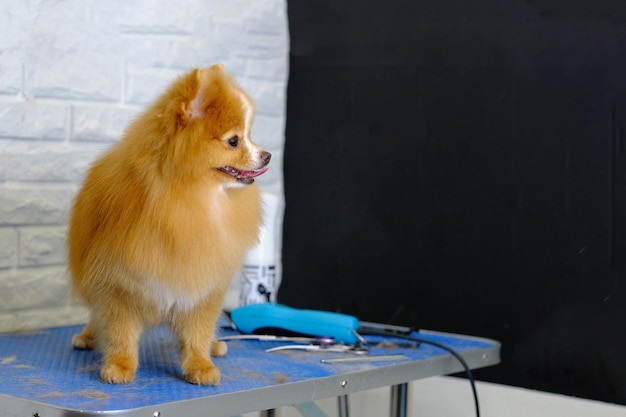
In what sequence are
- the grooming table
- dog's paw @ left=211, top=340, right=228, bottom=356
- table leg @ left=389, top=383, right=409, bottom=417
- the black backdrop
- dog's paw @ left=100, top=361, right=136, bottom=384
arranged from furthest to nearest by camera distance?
the black backdrop
table leg @ left=389, top=383, right=409, bottom=417
dog's paw @ left=211, top=340, right=228, bottom=356
dog's paw @ left=100, top=361, right=136, bottom=384
the grooming table

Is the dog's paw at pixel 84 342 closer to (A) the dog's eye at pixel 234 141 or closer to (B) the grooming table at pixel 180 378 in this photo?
→ (B) the grooming table at pixel 180 378

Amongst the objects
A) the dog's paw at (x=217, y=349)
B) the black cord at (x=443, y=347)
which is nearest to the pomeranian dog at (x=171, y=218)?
the dog's paw at (x=217, y=349)

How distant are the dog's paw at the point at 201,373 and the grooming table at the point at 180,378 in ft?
0.04

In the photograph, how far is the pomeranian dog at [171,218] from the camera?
1310 millimetres

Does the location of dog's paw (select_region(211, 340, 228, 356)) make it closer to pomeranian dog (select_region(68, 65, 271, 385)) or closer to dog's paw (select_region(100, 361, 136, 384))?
pomeranian dog (select_region(68, 65, 271, 385))

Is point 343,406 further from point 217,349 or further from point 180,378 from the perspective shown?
point 180,378

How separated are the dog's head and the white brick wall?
0.68 metres

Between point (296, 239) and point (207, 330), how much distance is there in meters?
1.03

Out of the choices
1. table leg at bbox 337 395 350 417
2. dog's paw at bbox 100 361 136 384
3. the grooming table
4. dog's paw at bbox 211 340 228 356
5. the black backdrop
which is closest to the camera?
the grooming table

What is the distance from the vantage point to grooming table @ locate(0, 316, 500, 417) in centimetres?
117

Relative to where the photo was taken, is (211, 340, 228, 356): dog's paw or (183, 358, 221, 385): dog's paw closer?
(183, 358, 221, 385): dog's paw

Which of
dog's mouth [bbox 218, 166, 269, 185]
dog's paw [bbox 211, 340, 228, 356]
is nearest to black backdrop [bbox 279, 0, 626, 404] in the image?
dog's paw [bbox 211, 340, 228, 356]

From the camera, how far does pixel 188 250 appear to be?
4.35 ft

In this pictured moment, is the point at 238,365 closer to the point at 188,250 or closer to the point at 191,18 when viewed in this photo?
the point at 188,250
